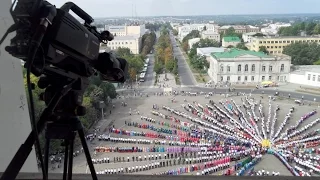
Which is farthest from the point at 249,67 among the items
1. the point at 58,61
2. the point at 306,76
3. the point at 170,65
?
the point at 58,61

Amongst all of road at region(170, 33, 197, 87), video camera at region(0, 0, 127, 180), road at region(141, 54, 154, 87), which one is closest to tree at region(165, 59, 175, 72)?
road at region(170, 33, 197, 87)

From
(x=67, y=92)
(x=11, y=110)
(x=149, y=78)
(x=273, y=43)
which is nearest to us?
(x=67, y=92)

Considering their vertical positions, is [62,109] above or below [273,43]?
above

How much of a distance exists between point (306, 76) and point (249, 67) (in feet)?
9.89

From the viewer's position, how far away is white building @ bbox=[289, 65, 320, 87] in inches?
639

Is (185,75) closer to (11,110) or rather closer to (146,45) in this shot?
(146,45)

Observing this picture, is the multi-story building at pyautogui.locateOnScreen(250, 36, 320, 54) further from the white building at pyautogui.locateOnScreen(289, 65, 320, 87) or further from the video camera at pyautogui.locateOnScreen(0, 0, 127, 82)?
the video camera at pyautogui.locateOnScreen(0, 0, 127, 82)

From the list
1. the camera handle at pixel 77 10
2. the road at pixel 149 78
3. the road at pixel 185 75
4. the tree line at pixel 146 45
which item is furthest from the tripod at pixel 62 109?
the tree line at pixel 146 45

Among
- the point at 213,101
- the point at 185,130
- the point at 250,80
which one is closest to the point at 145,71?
the point at 250,80

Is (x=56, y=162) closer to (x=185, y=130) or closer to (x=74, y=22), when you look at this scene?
(x=185, y=130)

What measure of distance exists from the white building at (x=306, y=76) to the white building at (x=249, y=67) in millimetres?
422

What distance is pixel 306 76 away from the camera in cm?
1673

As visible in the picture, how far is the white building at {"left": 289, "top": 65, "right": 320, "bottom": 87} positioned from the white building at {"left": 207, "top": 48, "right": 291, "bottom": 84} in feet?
1.39

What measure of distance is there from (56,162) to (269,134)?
6.32 metres
